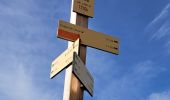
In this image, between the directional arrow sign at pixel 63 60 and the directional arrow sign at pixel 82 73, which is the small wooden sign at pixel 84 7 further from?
the directional arrow sign at pixel 82 73

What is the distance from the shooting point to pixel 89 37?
679 centimetres

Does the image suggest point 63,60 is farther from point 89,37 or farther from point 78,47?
point 89,37

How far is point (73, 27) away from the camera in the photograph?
6629 millimetres

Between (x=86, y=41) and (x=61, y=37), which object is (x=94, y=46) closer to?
(x=86, y=41)

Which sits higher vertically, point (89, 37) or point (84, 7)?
point (84, 7)

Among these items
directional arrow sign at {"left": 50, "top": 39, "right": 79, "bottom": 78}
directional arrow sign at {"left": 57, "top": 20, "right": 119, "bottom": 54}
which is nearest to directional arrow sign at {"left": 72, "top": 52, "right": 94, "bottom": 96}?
directional arrow sign at {"left": 50, "top": 39, "right": 79, "bottom": 78}

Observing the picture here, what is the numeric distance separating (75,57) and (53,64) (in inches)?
32.2

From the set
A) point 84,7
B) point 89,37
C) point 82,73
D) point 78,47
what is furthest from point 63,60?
point 84,7

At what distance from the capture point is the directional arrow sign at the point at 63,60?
623cm

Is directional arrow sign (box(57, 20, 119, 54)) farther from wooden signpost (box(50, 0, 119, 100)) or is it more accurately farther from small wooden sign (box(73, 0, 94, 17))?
small wooden sign (box(73, 0, 94, 17))

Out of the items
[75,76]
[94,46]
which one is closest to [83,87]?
[75,76]

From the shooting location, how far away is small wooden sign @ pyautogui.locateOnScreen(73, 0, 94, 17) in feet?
23.0

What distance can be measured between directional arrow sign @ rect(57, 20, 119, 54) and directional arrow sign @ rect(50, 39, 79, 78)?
20 cm

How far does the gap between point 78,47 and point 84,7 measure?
99 centimetres
